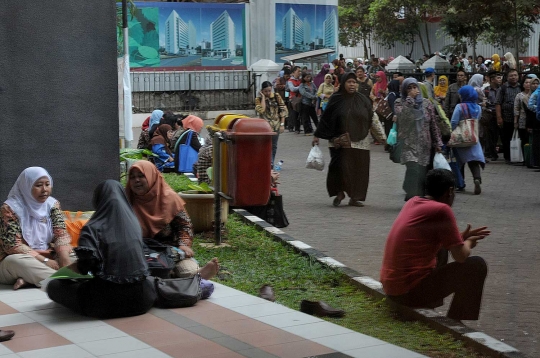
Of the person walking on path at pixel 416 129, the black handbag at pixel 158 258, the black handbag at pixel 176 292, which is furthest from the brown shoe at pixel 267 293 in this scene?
the person walking on path at pixel 416 129

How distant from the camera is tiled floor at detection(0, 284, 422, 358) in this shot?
5.84 metres

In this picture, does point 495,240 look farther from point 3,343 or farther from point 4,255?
point 3,343

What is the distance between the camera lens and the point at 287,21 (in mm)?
34406

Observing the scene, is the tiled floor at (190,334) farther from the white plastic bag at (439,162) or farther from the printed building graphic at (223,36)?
the printed building graphic at (223,36)

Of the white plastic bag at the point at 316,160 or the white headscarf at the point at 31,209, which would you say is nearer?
the white headscarf at the point at 31,209

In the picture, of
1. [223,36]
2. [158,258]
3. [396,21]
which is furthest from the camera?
[396,21]

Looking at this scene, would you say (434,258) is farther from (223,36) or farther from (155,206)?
(223,36)

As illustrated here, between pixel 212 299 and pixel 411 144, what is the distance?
590 cm

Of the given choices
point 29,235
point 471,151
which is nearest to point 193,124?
point 471,151

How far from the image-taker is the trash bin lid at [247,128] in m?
9.27

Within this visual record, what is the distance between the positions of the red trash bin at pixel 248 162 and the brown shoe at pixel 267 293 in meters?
1.85

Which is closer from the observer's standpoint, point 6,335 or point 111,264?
point 6,335

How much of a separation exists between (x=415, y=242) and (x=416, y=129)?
5971 mm

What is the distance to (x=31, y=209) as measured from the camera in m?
7.80
